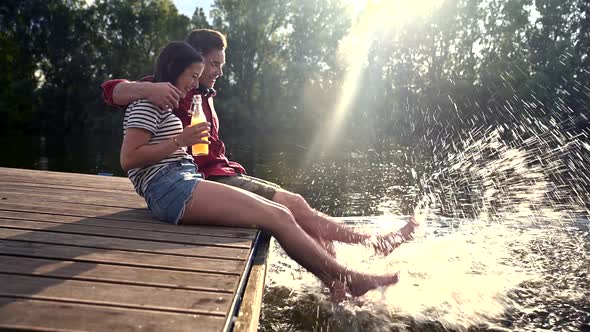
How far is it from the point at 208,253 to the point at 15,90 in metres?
36.4

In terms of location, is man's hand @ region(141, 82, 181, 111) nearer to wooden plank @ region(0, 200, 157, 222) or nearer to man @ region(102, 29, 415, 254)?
man @ region(102, 29, 415, 254)

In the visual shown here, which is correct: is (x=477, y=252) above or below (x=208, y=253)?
below

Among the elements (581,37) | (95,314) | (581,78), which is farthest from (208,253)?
(581,37)

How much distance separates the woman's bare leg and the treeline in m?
26.6

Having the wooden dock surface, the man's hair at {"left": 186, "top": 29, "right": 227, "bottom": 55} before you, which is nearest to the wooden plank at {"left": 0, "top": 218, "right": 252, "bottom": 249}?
the wooden dock surface

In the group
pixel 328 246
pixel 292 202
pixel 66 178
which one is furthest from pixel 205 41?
pixel 66 178

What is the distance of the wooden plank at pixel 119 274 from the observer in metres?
1.95

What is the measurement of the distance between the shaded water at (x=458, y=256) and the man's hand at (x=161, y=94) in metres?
1.64

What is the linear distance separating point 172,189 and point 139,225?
403 mm

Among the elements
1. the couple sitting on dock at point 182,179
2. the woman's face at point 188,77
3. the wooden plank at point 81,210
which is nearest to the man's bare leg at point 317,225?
the couple sitting on dock at point 182,179

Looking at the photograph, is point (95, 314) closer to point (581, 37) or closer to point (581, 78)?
point (581, 78)

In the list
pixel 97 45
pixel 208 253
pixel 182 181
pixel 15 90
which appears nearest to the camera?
pixel 208 253

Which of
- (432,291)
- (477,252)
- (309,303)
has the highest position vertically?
(309,303)

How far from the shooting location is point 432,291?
3410 millimetres
